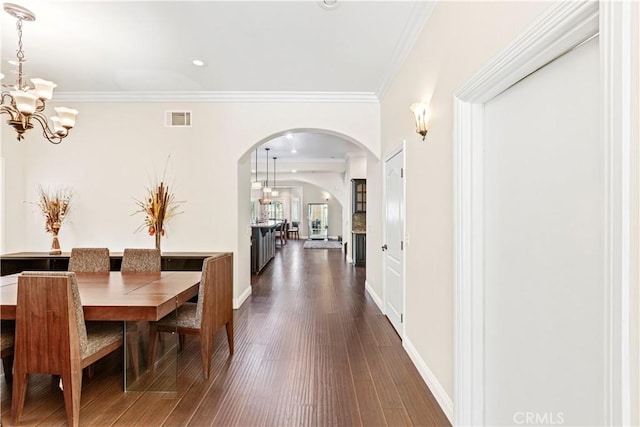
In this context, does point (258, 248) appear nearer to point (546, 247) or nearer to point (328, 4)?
point (328, 4)

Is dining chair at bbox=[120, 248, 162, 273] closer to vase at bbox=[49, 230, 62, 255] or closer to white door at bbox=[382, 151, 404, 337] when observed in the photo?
vase at bbox=[49, 230, 62, 255]

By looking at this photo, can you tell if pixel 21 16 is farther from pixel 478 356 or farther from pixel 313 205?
pixel 313 205

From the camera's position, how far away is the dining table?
207 centimetres

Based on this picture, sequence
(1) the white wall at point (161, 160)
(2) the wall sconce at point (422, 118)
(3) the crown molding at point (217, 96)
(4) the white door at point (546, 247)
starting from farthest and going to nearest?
1. (1) the white wall at point (161, 160)
2. (3) the crown molding at point (217, 96)
3. (2) the wall sconce at point (422, 118)
4. (4) the white door at point (546, 247)

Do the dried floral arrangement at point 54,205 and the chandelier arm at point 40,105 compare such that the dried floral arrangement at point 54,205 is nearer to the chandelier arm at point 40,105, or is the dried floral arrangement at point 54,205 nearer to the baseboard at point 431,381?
the chandelier arm at point 40,105

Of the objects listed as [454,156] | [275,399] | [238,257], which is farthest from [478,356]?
[238,257]

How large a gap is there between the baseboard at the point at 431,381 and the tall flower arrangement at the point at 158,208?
130 inches

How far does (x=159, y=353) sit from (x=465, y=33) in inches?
134

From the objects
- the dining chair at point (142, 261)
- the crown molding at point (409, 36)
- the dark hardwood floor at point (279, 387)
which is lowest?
the dark hardwood floor at point (279, 387)

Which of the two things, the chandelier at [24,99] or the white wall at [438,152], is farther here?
the chandelier at [24,99]

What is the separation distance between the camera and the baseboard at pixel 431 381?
205 centimetres

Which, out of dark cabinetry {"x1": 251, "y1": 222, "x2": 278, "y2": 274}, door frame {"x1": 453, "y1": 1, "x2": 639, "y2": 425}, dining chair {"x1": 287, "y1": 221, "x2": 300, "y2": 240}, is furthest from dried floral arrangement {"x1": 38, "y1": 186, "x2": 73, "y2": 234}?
dining chair {"x1": 287, "y1": 221, "x2": 300, "y2": 240}

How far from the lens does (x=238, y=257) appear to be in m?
A: 4.46

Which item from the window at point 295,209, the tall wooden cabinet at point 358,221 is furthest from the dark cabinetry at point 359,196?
the window at point 295,209
